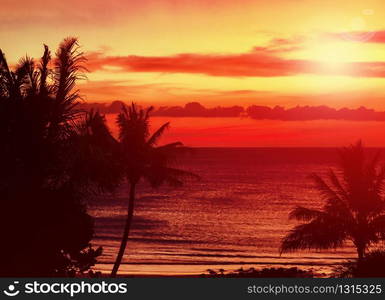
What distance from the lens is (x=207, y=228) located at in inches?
3223

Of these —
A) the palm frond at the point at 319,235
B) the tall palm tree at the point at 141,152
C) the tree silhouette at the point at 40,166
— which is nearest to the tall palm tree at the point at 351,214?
the palm frond at the point at 319,235

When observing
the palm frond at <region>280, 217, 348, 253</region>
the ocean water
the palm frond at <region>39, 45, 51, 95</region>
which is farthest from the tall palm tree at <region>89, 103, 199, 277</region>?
the palm frond at <region>39, 45, 51, 95</region>

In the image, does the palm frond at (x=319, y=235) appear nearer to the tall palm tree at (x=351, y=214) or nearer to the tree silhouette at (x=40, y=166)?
the tall palm tree at (x=351, y=214)

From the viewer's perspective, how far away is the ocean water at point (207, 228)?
54.4 metres

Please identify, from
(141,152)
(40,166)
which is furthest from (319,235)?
(40,166)

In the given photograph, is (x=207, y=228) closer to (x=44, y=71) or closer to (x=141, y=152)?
(x=141, y=152)

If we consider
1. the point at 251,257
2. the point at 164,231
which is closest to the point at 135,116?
the point at 251,257

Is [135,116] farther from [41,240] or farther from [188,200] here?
[188,200]

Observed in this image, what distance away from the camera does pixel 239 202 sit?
380 feet

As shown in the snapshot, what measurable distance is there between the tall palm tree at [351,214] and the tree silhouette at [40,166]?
13.4 metres

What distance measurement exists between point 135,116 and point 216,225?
2177 inches

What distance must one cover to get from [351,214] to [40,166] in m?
15.7

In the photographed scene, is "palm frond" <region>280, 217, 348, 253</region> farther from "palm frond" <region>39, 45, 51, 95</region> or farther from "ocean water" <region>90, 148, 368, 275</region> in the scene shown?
"palm frond" <region>39, 45, 51, 95</region>

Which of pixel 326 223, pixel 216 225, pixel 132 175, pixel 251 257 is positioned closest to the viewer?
pixel 326 223
